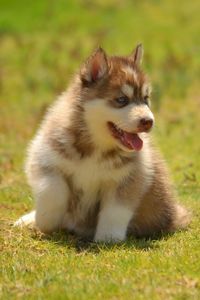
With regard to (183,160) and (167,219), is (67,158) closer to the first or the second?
(167,219)

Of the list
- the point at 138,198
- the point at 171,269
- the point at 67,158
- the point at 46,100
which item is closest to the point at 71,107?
the point at 67,158

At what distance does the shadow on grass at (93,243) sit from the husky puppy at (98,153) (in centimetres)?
9

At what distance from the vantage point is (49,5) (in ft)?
73.8

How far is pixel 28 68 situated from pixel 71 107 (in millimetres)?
10667

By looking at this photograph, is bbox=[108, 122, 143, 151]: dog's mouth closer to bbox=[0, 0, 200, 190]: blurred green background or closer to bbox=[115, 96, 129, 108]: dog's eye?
bbox=[115, 96, 129, 108]: dog's eye

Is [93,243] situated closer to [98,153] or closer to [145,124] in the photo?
[98,153]

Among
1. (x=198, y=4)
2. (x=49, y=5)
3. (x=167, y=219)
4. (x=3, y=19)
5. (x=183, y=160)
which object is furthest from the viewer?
→ (x=198, y=4)

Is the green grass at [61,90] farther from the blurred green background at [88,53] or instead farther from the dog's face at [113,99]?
the dog's face at [113,99]

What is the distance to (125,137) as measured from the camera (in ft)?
19.6

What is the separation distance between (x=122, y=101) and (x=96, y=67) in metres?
0.38

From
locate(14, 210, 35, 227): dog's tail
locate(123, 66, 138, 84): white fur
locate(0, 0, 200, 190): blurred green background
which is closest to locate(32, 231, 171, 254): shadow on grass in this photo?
locate(14, 210, 35, 227): dog's tail

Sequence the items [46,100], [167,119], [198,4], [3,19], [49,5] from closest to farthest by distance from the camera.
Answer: [167,119], [46,100], [3,19], [49,5], [198,4]

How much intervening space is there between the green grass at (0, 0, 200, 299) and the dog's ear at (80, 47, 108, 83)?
1360 mm

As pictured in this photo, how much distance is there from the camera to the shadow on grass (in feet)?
19.1
